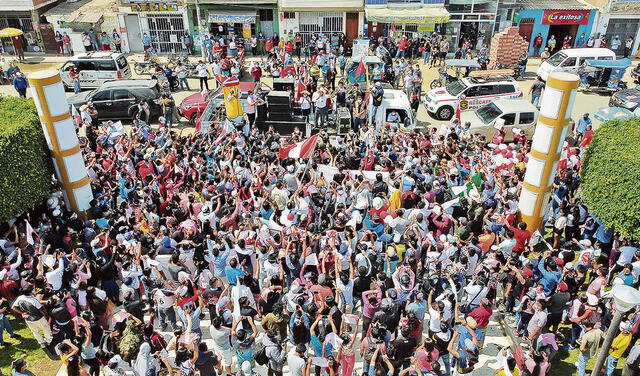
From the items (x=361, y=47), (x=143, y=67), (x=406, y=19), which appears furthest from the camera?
(x=406, y=19)

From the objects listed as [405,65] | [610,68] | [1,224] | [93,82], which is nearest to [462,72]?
[405,65]

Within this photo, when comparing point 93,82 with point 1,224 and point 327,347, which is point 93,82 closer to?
point 1,224

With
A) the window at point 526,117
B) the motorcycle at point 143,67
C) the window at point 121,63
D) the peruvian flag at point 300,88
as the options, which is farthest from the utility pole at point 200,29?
the window at point 526,117

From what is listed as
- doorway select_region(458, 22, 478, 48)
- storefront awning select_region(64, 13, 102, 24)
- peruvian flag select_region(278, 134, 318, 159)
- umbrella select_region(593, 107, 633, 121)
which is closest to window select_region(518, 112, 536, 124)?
umbrella select_region(593, 107, 633, 121)

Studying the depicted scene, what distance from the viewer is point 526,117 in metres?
18.6

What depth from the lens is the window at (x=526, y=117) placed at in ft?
60.8

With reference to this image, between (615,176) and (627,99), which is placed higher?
(615,176)

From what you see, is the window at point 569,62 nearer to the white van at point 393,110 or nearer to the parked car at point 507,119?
the parked car at point 507,119

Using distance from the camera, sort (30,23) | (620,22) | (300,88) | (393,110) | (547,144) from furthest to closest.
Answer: (30,23), (620,22), (300,88), (393,110), (547,144)

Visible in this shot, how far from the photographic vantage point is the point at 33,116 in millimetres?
12734

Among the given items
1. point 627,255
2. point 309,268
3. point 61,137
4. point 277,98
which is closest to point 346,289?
point 309,268

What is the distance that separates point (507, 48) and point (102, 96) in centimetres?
1921

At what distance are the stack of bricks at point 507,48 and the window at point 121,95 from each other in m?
17.8

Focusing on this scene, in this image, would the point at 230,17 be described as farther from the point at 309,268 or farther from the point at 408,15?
the point at 309,268
